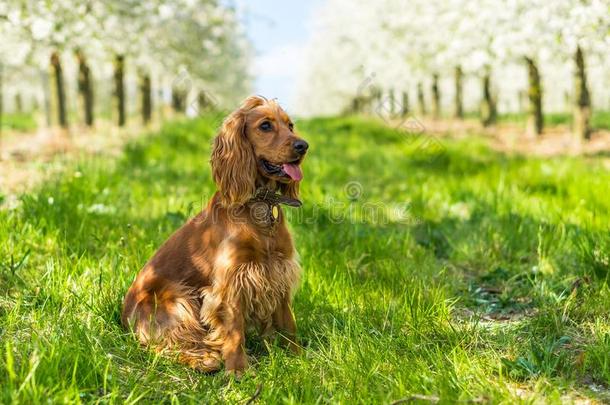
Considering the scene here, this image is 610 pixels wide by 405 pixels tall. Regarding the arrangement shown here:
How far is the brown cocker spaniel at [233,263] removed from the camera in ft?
9.89

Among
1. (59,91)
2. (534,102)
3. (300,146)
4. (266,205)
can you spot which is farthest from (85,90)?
(300,146)

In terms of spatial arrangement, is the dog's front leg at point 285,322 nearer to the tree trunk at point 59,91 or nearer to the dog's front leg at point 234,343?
the dog's front leg at point 234,343

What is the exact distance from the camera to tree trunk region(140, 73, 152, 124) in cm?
1812

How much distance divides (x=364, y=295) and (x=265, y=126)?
1152 millimetres

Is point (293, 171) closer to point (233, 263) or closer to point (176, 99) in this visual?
point (233, 263)

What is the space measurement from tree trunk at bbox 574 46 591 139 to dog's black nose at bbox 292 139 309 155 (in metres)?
11.2

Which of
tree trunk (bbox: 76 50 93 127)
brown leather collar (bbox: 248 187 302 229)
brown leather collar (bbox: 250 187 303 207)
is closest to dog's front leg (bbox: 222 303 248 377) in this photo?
brown leather collar (bbox: 248 187 302 229)

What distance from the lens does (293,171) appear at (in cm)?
315

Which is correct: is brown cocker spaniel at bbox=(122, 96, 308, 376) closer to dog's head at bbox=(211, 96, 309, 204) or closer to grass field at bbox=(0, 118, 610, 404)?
dog's head at bbox=(211, 96, 309, 204)

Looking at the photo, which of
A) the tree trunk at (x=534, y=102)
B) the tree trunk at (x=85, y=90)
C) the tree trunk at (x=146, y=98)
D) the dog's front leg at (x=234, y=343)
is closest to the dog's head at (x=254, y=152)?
the dog's front leg at (x=234, y=343)

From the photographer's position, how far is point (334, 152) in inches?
420

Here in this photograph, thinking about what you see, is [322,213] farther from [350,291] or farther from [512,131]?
[512,131]

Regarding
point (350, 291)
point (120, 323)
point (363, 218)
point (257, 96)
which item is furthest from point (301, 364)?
point (363, 218)

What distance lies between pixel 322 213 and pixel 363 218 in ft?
2.25
